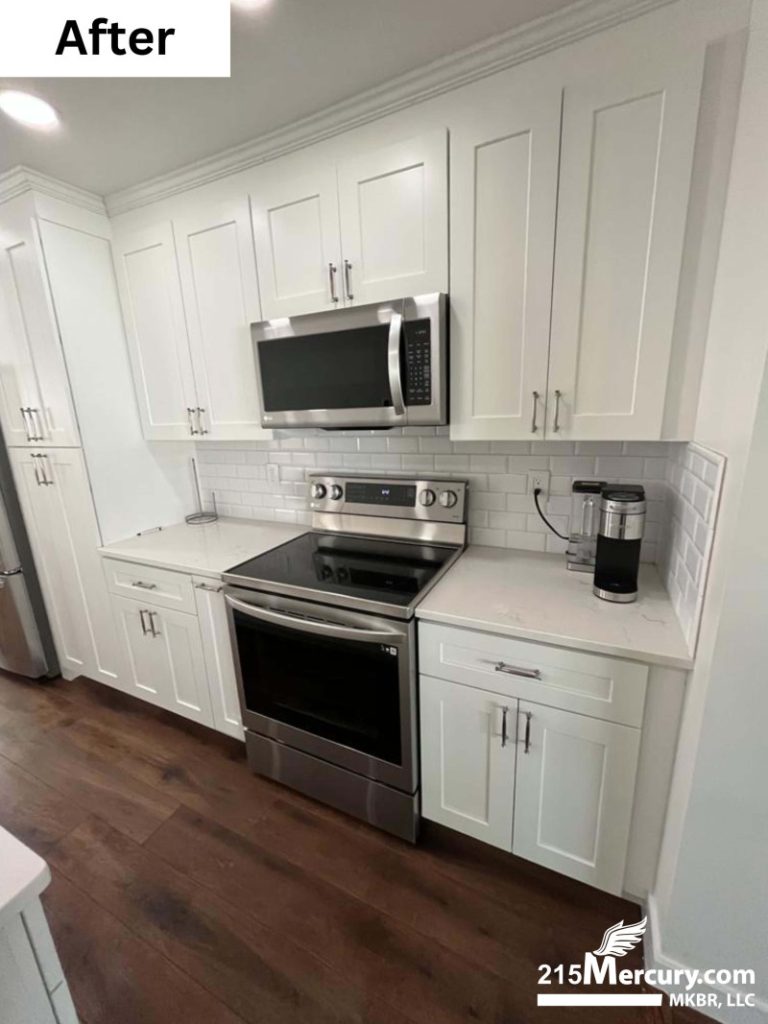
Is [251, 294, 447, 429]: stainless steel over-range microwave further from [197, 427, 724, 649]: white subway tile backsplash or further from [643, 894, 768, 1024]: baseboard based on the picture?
[643, 894, 768, 1024]: baseboard

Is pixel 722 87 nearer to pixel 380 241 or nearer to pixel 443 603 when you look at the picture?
pixel 380 241

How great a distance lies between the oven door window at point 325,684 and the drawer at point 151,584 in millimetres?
346

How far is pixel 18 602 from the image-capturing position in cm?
240

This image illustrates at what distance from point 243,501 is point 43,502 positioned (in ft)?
3.27

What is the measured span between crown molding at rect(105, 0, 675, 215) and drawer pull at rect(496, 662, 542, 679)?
66.8 inches

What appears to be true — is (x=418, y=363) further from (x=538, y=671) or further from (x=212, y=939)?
(x=212, y=939)

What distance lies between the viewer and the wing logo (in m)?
1.24

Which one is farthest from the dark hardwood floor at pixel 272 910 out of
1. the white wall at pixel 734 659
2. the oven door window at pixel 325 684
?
the oven door window at pixel 325 684

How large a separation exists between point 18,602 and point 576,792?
A: 2.87m

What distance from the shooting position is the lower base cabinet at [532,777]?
1212 mm

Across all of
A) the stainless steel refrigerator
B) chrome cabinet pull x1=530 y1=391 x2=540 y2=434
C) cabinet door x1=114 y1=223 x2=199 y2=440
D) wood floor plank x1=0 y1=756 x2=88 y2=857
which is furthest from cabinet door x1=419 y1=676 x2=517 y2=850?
the stainless steel refrigerator

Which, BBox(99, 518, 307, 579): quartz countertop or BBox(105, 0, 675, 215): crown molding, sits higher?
BBox(105, 0, 675, 215): crown molding

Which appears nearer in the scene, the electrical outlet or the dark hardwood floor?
the dark hardwood floor

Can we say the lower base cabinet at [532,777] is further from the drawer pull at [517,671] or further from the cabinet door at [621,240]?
the cabinet door at [621,240]
